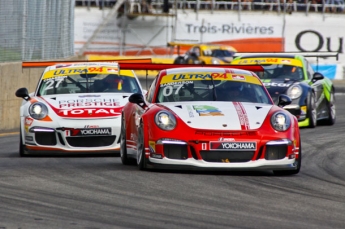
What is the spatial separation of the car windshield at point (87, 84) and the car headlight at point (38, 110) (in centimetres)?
92

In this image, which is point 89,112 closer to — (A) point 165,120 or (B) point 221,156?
(A) point 165,120

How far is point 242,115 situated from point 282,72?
8260 millimetres

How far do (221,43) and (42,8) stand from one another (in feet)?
94.2

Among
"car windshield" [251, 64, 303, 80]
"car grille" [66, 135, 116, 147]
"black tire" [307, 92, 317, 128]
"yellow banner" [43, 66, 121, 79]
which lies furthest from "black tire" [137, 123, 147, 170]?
"car windshield" [251, 64, 303, 80]

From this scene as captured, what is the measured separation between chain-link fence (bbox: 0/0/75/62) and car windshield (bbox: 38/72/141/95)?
4.21m

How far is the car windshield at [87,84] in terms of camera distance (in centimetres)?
1315

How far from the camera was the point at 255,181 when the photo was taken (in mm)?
8812

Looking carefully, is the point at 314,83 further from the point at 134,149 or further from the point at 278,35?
the point at 278,35

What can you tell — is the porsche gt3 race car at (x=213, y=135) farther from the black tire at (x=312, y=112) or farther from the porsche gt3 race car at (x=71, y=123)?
the black tire at (x=312, y=112)

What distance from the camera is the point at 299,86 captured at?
16.6m

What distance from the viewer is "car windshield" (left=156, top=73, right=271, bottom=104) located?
10180 millimetres

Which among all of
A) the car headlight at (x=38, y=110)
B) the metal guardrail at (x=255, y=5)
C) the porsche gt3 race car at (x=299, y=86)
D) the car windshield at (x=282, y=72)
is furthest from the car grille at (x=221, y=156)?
the metal guardrail at (x=255, y=5)

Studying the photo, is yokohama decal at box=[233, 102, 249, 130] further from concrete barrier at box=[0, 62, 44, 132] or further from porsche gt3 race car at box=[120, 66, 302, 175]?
concrete barrier at box=[0, 62, 44, 132]

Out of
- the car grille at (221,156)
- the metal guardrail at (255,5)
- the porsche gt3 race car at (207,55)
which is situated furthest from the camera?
the metal guardrail at (255,5)
